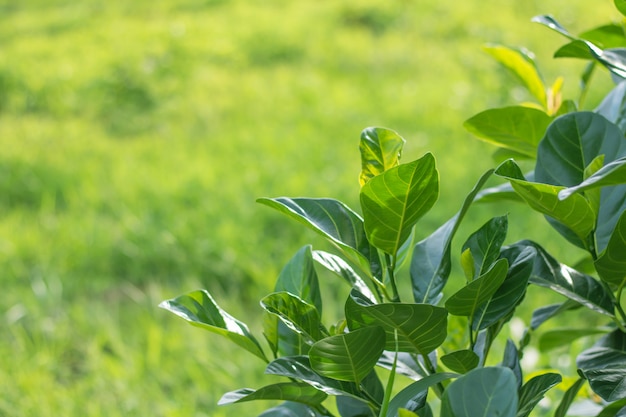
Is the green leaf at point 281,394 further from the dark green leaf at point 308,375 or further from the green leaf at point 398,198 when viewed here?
the green leaf at point 398,198

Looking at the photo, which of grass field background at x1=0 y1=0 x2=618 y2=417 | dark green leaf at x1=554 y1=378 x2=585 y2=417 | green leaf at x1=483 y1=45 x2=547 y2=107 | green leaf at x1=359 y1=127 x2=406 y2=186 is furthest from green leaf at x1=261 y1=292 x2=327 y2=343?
grass field background at x1=0 y1=0 x2=618 y2=417

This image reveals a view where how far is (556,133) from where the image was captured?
61 cm

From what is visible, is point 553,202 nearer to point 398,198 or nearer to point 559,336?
point 398,198

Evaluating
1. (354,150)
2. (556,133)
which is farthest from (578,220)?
(354,150)

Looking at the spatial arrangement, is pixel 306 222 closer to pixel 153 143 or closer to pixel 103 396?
pixel 103 396

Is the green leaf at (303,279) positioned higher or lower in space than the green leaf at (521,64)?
lower

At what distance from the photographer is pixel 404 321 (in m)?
0.53

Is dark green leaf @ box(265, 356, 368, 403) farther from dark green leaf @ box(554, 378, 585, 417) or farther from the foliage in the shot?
dark green leaf @ box(554, 378, 585, 417)

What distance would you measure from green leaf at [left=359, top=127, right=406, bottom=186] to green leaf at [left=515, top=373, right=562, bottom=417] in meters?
0.19

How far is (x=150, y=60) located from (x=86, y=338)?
277 centimetres

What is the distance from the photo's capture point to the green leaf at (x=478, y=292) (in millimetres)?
528

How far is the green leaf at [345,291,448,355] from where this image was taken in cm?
51

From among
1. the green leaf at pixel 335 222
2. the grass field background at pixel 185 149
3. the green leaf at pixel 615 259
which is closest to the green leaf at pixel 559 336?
the green leaf at pixel 615 259

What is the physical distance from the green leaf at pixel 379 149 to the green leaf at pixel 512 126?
0.13 metres
